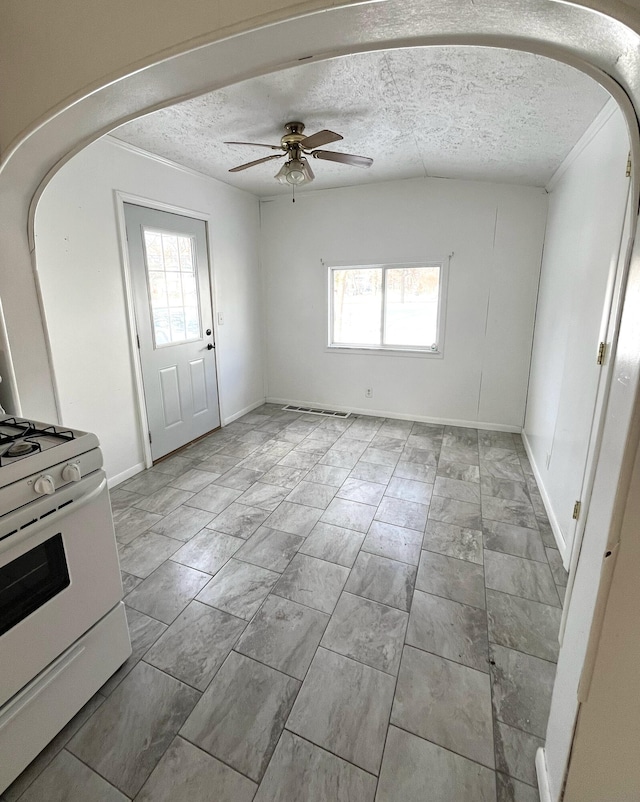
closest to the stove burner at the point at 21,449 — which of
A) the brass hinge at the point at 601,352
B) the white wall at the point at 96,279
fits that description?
the white wall at the point at 96,279

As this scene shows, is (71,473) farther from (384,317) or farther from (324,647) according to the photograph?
(384,317)

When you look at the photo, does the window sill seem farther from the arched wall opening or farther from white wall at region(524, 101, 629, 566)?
the arched wall opening

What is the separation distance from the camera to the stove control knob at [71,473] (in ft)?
4.11

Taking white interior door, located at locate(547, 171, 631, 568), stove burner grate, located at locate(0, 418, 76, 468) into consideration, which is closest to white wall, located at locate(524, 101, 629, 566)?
white interior door, located at locate(547, 171, 631, 568)

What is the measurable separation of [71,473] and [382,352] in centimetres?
371

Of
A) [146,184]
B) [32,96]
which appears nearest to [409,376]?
[146,184]

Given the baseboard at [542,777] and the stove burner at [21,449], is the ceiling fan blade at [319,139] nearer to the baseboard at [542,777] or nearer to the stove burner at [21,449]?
the stove burner at [21,449]

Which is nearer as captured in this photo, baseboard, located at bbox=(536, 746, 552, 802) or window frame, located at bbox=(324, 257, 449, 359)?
baseboard, located at bbox=(536, 746, 552, 802)

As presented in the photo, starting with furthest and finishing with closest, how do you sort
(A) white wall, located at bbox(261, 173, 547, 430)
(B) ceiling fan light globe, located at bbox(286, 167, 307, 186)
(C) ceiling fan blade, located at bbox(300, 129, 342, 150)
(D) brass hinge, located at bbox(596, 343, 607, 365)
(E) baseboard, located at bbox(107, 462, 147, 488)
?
(A) white wall, located at bbox(261, 173, 547, 430)
(E) baseboard, located at bbox(107, 462, 147, 488)
(B) ceiling fan light globe, located at bbox(286, 167, 307, 186)
(C) ceiling fan blade, located at bbox(300, 129, 342, 150)
(D) brass hinge, located at bbox(596, 343, 607, 365)

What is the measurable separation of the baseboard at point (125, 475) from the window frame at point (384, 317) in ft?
8.18

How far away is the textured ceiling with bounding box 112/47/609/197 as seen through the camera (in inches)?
71.2

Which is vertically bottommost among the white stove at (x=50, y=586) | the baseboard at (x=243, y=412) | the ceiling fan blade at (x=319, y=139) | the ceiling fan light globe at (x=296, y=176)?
the baseboard at (x=243, y=412)

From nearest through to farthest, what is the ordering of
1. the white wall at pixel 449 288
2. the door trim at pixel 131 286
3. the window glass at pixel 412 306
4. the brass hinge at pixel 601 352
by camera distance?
1. the brass hinge at pixel 601 352
2. the door trim at pixel 131 286
3. the white wall at pixel 449 288
4. the window glass at pixel 412 306

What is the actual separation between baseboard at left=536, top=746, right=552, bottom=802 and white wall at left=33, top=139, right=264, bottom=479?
2.42 m
